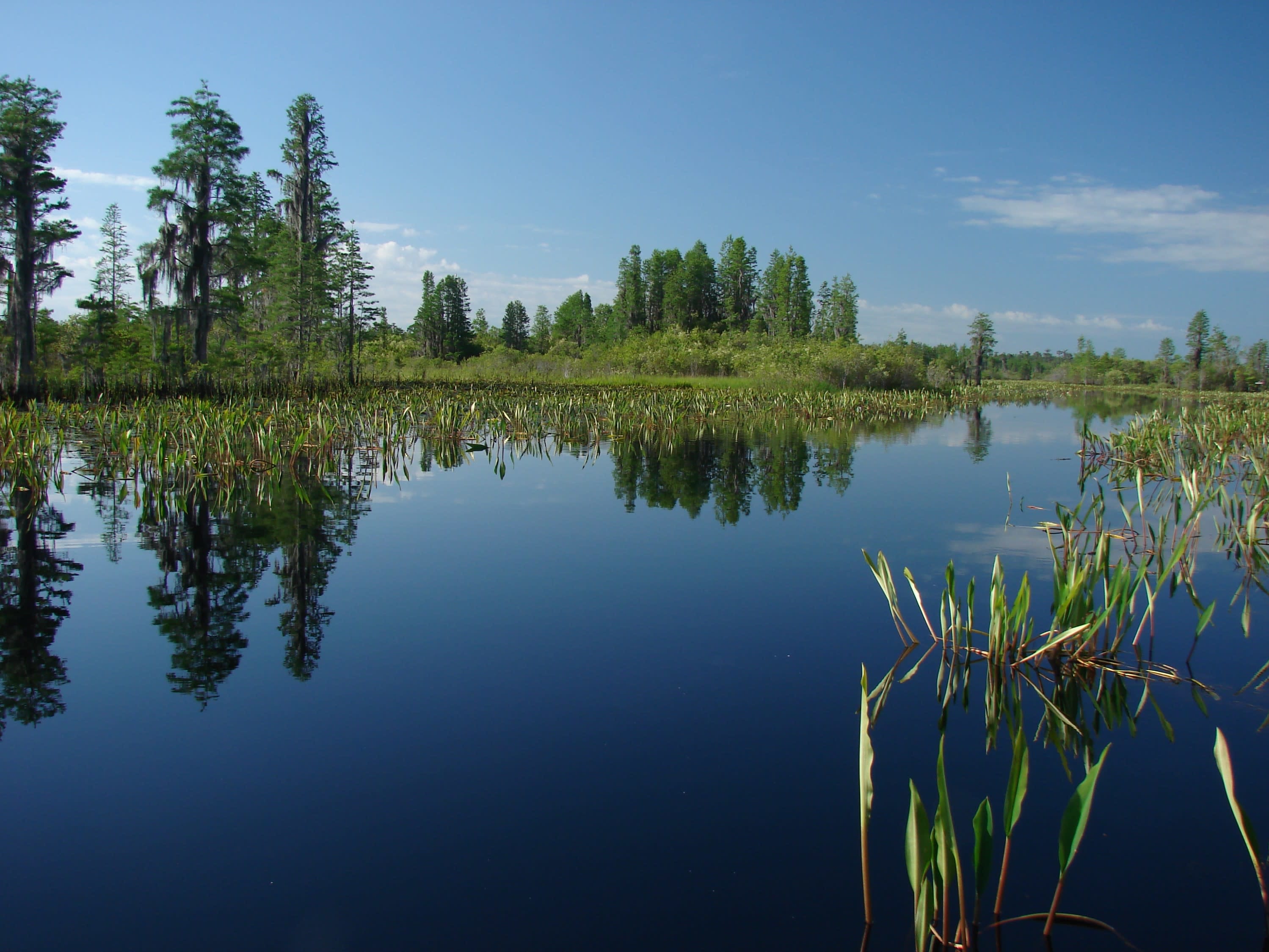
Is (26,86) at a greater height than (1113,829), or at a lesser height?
greater

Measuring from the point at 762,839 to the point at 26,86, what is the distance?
28.9 m

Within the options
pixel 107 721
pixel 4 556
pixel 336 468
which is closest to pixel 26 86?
pixel 336 468

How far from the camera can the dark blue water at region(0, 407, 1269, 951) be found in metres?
2.31

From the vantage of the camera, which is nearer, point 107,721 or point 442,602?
point 107,721

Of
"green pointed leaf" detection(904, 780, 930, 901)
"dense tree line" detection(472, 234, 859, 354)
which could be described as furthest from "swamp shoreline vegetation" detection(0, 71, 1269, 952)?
"dense tree line" detection(472, 234, 859, 354)

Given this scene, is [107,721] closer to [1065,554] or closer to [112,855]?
[112,855]

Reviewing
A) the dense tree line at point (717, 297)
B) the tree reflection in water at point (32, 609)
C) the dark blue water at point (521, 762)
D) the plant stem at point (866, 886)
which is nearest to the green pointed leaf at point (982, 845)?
the plant stem at point (866, 886)

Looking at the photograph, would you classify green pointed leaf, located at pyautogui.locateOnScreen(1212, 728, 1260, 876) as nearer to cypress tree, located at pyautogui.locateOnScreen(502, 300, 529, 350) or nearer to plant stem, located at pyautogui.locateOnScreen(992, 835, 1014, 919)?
plant stem, located at pyautogui.locateOnScreen(992, 835, 1014, 919)

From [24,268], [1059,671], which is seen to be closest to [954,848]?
[1059,671]

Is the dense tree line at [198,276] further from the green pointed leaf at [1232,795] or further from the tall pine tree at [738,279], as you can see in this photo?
the tall pine tree at [738,279]

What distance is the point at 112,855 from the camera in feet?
8.31

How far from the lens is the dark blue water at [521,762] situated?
231 centimetres

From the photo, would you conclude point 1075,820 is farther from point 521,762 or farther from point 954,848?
point 521,762

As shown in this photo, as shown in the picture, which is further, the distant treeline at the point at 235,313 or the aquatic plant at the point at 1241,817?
the distant treeline at the point at 235,313
